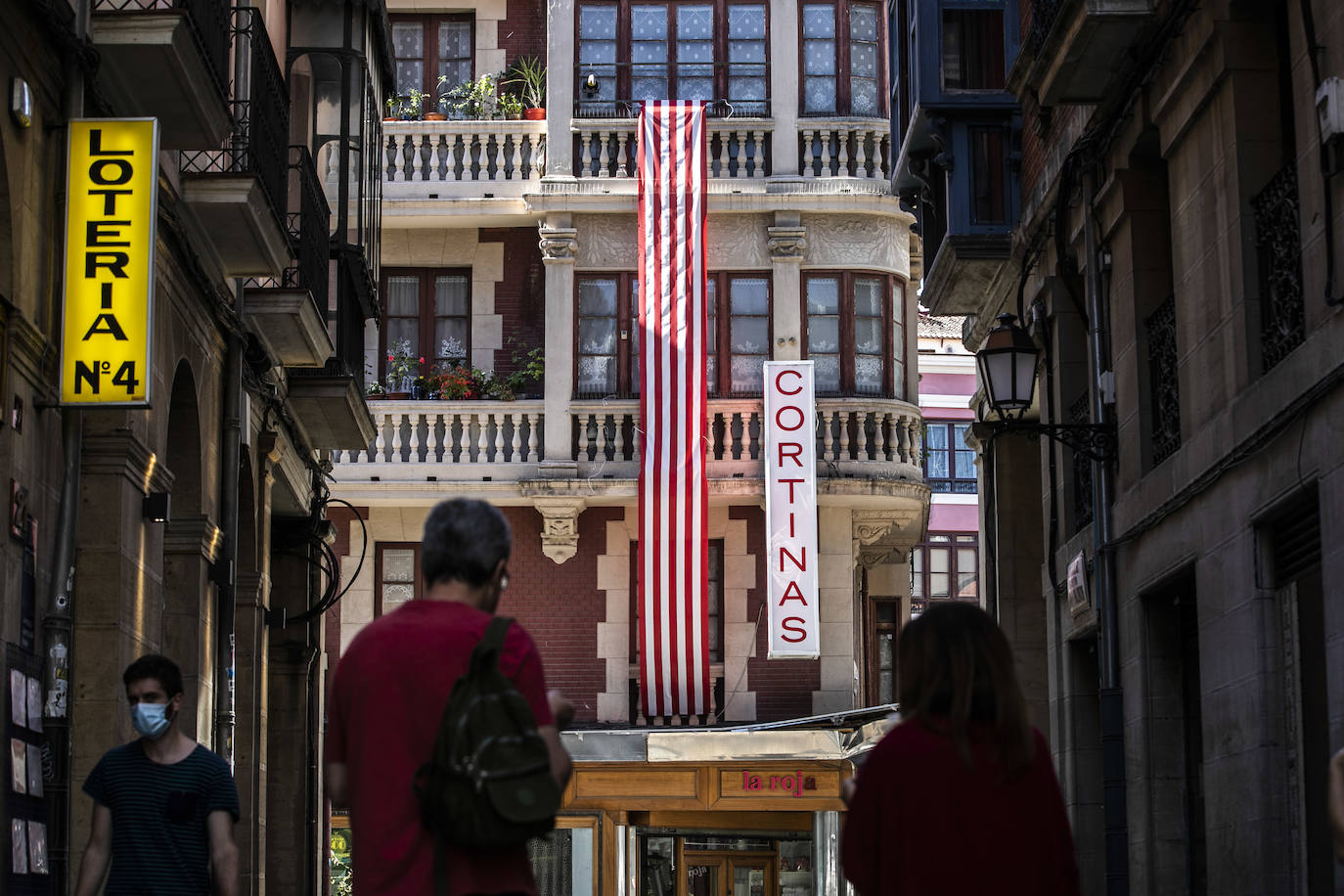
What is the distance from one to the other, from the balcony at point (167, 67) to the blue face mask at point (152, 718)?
197 inches

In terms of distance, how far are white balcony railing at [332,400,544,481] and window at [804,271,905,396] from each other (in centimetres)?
401

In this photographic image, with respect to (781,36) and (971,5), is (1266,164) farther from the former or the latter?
(781,36)

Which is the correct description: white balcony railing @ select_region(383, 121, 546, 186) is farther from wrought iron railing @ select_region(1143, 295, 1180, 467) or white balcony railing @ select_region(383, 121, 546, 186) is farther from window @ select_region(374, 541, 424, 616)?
wrought iron railing @ select_region(1143, 295, 1180, 467)

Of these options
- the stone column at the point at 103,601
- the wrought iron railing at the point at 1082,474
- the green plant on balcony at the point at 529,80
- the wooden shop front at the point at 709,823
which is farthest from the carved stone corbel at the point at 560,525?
the stone column at the point at 103,601

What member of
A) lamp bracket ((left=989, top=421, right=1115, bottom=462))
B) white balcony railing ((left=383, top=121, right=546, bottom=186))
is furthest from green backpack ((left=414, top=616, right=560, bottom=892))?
white balcony railing ((left=383, top=121, right=546, bottom=186))

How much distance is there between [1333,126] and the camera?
1036 centimetres

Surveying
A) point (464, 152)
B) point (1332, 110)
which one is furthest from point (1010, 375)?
point (464, 152)

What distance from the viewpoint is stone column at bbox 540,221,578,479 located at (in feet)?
95.8

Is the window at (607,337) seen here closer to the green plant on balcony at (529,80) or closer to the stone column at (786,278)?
the stone column at (786,278)

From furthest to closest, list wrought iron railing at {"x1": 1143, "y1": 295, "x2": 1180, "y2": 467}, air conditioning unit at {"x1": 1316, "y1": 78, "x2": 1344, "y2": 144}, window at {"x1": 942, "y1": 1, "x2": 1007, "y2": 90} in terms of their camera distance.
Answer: window at {"x1": 942, "y1": 1, "x2": 1007, "y2": 90} < wrought iron railing at {"x1": 1143, "y1": 295, "x2": 1180, "y2": 467} < air conditioning unit at {"x1": 1316, "y1": 78, "x2": 1344, "y2": 144}

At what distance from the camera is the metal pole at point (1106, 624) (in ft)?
50.0

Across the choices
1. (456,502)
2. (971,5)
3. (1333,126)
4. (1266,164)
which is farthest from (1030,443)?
(456,502)

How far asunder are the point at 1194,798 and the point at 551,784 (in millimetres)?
9972

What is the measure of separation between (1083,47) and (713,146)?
53.0 feet
